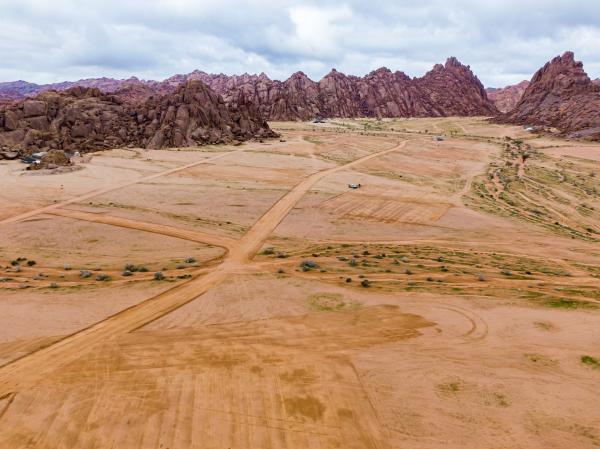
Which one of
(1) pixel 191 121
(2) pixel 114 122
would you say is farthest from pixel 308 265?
(2) pixel 114 122

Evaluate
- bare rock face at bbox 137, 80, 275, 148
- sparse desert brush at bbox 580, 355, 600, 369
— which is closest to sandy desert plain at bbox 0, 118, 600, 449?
sparse desert brush at bbox 580, 355, 600, 369

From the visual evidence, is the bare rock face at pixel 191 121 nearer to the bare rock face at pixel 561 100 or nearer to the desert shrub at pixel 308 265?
the desert shrub at pixel 308 265

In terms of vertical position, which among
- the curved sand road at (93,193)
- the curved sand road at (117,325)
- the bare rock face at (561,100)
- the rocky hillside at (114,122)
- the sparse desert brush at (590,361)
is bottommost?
the curved sand road at (117,325)

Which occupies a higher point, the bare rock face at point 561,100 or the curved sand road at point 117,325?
the bare rock face at point 561,100

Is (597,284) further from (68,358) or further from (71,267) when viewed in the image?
(71,267)

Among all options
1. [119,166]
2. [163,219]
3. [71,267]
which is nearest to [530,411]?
[71,267]

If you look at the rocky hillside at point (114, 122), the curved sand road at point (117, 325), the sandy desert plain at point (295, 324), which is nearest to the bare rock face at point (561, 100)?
the sandy desert plain at point (295, 324)

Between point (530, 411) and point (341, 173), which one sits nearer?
point (530, 411)
